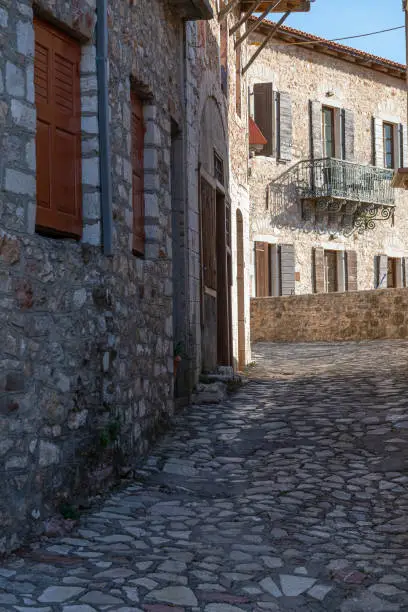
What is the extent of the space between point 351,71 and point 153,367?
17400mm

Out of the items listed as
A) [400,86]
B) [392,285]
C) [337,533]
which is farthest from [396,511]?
[400,86]

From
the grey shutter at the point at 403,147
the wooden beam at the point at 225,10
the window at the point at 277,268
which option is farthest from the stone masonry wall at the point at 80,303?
the grey shutter at the point at 403,147

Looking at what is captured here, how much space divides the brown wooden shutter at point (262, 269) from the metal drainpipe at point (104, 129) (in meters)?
14.3

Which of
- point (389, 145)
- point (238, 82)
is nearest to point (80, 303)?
point (238, 82)

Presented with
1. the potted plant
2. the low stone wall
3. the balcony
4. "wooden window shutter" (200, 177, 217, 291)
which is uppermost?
the balcony

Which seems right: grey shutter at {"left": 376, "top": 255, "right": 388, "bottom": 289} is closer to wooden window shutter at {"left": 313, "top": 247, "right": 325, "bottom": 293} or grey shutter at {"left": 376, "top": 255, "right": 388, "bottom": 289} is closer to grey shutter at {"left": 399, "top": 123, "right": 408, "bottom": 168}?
wooden window shutter at {"left": 313, "top": 247, "right": 325, "bottom": 293}

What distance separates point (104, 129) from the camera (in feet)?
19.9

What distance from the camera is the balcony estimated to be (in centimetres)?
2159

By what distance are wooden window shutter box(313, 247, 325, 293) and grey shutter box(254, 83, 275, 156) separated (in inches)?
111

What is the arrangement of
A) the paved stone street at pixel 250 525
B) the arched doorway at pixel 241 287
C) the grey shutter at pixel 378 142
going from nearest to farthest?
the paved stone street at pixel 250 525 < the arched doorway at pixel 241 287 < the grey shutter at pixel 378 142

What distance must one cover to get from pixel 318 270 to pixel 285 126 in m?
3.63

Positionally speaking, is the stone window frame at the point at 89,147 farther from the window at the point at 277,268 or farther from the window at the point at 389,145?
the window at the point at 389,145

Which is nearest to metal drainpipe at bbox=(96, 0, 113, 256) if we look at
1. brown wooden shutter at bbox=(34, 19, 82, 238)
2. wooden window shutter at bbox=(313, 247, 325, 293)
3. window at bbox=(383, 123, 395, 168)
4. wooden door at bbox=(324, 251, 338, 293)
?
brown wooden shutter at bbox=(34, 19, 82, 238)

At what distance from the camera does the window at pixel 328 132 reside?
22.6m
